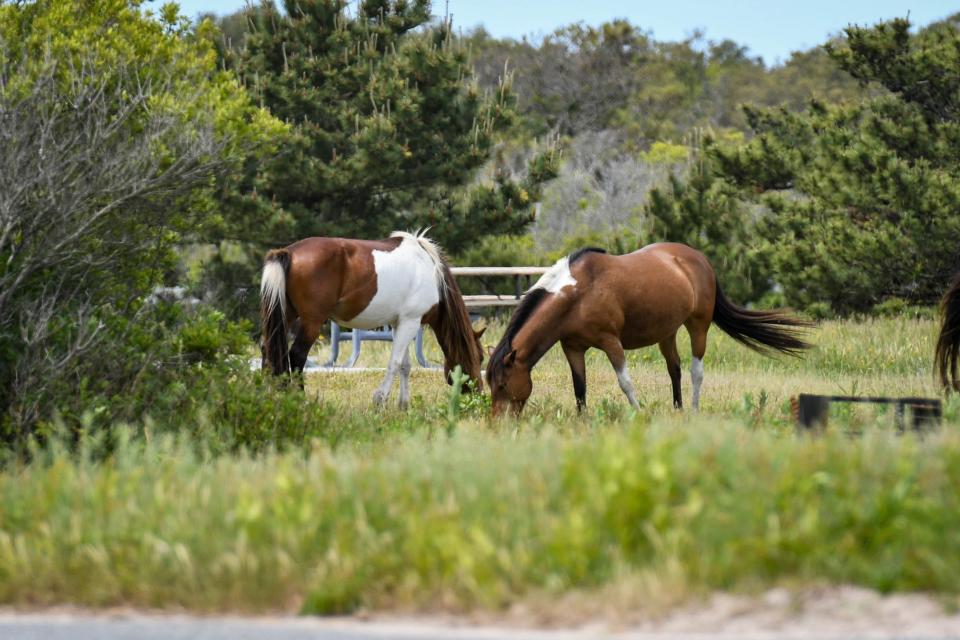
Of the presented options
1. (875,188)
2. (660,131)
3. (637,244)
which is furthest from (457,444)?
(660,131)

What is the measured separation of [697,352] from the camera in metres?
12.0

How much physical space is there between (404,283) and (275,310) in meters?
1.35

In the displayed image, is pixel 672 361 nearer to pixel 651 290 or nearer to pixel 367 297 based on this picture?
pixel 651 290

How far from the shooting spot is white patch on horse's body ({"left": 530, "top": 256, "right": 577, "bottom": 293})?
1047 centimetres

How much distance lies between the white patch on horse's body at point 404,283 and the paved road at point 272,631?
24.0ft

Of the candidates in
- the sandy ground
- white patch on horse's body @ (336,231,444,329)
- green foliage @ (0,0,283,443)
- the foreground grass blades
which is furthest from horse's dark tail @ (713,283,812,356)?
the sandy ground

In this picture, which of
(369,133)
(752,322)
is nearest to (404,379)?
(752,322)

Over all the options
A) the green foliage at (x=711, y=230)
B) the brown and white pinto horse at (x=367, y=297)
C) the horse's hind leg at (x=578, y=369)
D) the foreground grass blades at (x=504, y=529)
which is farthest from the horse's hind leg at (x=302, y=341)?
the green foliage at (x=711, y=230)

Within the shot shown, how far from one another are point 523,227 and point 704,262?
1052 centimetres

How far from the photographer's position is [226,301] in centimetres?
2020

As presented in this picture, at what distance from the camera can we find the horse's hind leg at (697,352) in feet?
38.8

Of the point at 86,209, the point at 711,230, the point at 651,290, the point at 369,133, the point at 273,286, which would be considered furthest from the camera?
the point at 711,230

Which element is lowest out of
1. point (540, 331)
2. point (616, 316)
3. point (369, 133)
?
point (540, 331)

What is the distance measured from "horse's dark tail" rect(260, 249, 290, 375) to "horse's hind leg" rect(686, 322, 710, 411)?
3.80 metres
